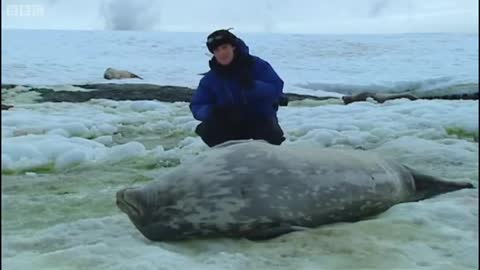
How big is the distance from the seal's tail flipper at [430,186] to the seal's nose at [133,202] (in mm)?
1353

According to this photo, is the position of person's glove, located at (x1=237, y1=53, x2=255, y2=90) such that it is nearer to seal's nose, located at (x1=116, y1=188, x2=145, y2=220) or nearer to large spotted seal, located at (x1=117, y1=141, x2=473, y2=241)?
large spotted seal, located at (x1=117, y1=141, x2=473, y2=241)

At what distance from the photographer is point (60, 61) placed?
2016cm

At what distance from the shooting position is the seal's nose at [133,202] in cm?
320

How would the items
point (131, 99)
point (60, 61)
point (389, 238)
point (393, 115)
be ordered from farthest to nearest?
point (60, 61) → point (131, 99) → point (393, 115) → point (389, 238)

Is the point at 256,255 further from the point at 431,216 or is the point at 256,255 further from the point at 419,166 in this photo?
the point at 419,166

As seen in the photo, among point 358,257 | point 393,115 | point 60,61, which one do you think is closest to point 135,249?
point 358,257

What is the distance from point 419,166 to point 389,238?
173cm

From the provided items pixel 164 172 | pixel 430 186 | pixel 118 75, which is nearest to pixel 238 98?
pixel 164 172

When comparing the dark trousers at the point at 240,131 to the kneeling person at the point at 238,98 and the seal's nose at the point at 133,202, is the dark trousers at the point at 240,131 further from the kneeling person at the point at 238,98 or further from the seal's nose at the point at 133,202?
the seal's nose at the point at 133,202

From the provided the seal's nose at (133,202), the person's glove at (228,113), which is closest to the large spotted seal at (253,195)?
the seal's nose at (133,202)

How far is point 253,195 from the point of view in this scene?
3180 mm

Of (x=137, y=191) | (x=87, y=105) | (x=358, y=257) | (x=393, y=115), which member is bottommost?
(x=358, y=257)

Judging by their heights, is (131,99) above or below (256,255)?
above

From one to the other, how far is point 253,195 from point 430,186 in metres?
1.10
